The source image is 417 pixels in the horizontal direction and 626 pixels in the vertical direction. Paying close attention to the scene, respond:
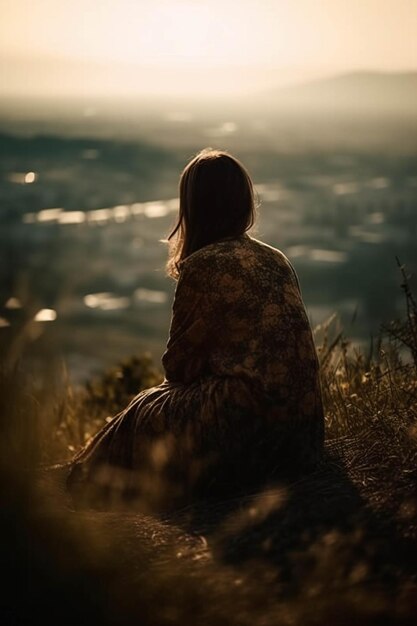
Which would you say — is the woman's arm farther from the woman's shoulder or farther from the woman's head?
the woman's head

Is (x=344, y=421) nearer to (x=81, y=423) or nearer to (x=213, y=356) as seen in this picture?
(x=213, y=356)

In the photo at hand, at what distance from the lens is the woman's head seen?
3.93 metres

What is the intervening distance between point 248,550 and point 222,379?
3.58 feet

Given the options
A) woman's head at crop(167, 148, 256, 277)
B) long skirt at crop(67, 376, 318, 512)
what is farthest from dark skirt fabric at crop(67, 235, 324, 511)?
woman's head at crop(167, 148, 256, 277)

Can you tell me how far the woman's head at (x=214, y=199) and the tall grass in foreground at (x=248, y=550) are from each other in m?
0.81

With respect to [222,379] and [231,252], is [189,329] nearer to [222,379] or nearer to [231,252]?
[222,379]

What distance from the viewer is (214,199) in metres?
3.94

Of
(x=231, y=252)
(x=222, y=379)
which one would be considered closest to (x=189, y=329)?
(x=222, y=379)

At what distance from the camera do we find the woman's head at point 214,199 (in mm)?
3932

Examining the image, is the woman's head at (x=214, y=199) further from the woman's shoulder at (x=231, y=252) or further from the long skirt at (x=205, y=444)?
the long skirt at (x=205, y=444)

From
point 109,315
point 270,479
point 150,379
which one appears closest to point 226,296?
point 270,479

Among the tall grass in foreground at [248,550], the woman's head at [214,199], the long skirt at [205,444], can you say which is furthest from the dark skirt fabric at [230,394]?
the tall grass in foreground at [248,550]

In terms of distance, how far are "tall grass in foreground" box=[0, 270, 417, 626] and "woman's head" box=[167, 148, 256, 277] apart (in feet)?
2.66

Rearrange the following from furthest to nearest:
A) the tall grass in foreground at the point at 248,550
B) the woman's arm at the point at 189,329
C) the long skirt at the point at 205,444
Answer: the woman's arm at the point at 189,329 → the long skirt at the point at 205,444 → the tall grass in foreground at the point at 248,550
